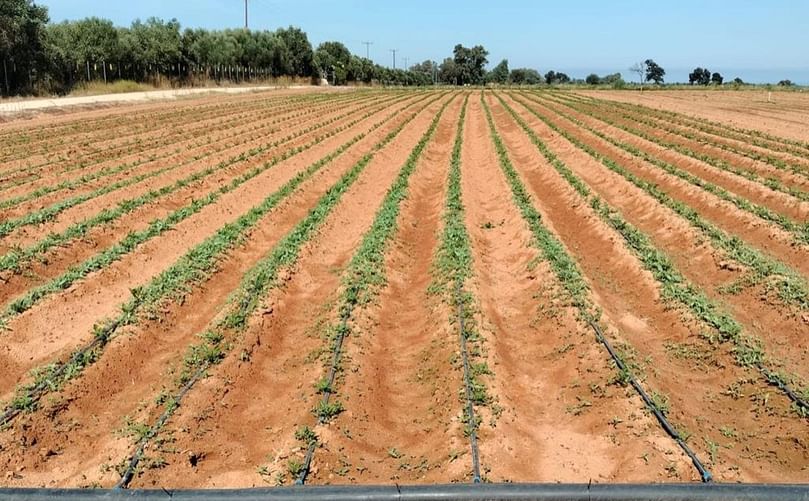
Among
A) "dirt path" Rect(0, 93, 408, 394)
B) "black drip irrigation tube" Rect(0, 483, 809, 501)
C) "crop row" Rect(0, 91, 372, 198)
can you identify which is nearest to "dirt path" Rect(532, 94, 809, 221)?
"dirt path" Rect(0, 93, 408, 394)

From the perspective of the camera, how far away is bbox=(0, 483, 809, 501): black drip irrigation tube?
250 centimetres

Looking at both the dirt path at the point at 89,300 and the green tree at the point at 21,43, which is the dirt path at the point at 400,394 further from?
the green tree at the point at 21,43

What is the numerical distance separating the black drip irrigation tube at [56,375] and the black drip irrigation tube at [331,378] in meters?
3.03

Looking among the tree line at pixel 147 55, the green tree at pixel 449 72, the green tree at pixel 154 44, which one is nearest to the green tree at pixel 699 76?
the tree line at pixel 147 55

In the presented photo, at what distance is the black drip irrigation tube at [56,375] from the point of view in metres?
6.47

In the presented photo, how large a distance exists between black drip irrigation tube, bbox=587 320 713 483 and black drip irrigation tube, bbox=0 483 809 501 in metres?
2.54

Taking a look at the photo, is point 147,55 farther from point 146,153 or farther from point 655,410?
point 655,410

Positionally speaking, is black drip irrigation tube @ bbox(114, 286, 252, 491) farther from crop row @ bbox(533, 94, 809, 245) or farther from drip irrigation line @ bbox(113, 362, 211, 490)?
crop row @ bbox(533, 94, 809, 245)

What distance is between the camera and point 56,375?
23.6ft

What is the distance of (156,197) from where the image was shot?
15.0 m

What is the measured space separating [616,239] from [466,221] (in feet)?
10.4

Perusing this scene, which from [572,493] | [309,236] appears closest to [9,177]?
[309,236]

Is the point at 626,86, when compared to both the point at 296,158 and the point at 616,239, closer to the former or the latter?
the point at 296,158

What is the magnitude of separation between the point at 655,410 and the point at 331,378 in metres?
3.50
